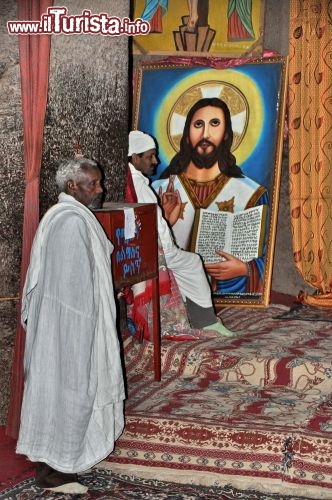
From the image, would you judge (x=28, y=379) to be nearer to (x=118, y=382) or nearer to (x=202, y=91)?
(x=118, y=382)

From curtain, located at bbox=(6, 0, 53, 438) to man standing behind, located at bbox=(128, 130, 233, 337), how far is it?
1.37m

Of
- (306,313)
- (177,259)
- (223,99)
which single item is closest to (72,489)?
(177,259)

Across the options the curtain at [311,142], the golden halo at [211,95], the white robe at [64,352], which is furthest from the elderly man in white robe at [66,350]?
the golden halo at [211,95]

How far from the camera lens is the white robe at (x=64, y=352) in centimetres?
457

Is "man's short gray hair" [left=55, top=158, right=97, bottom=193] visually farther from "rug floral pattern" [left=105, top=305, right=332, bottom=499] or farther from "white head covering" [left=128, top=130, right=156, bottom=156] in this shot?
"white head covering" [left=128, top=130, right=156, bottom=156]

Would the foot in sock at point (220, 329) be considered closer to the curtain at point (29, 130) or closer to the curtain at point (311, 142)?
the curtain at point (311, 142)

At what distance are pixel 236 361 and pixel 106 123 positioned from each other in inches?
71.7

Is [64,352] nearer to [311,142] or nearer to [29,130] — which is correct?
[29,130]

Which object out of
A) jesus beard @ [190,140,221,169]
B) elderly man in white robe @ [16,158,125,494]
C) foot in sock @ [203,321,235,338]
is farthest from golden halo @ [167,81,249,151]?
elderly man in white robe @ [16,158,125,494]

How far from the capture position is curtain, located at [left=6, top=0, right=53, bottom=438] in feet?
17.7

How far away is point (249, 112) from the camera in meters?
8.51

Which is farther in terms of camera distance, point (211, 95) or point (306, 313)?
point (211, 95)

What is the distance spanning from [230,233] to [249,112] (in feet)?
3.65

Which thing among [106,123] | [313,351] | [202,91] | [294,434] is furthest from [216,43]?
[294,434]
